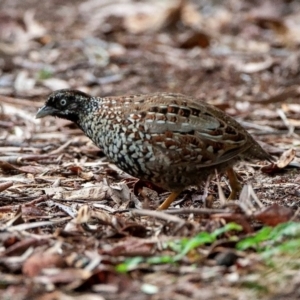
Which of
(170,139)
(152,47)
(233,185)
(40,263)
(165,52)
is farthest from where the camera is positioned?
(152,47)

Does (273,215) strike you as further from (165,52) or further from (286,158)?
(165,52)

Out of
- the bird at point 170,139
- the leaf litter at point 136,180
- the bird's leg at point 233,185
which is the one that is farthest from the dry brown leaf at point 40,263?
the bird's leg at point 233,185

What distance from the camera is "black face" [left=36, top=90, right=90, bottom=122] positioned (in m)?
5.17

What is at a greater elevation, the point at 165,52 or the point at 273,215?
the point at 165,52

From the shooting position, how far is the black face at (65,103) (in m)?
5.17

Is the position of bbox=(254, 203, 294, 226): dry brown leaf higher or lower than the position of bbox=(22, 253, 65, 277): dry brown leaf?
higher

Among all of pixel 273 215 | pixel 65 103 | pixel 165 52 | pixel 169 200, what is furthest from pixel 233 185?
pixel 165 52

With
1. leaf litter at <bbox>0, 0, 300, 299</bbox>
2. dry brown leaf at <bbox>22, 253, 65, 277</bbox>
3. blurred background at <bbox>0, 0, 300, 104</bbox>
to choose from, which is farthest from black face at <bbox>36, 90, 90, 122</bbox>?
blurred background at <bbox>0, 0, 300, 104</bbox>

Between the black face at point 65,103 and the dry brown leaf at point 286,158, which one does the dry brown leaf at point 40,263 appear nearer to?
the black face at point 65,103

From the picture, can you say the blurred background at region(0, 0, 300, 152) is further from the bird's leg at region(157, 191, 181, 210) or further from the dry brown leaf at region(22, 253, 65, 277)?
the dry brown leaf at region(22, 253, 65, 277)

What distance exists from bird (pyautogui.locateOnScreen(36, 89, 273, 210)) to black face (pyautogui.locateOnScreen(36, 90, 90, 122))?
30cm

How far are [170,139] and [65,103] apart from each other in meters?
0.99

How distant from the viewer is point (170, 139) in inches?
180

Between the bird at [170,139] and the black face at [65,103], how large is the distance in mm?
295
